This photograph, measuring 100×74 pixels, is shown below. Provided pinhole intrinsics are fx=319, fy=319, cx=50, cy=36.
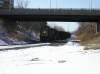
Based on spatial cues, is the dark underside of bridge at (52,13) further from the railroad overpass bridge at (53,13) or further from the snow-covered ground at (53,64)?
the snow-covered ground at (53,64)

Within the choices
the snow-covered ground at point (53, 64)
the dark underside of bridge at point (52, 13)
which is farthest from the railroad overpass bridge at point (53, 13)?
the snow-covered ground at point (53, 64)

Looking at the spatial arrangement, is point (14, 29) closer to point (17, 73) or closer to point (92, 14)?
point (92, 14)

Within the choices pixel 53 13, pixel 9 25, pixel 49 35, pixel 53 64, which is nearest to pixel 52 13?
pixel 53 13

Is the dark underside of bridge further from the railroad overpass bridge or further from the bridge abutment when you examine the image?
the bridge abutment

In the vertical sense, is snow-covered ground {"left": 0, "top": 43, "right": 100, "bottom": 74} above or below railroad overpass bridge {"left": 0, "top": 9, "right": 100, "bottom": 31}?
below

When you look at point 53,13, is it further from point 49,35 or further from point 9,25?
point 49,35

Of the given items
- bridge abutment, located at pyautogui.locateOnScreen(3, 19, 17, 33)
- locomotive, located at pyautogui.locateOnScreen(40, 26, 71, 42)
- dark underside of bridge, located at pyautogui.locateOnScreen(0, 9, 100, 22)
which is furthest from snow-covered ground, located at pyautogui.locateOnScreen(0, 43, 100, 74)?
locomotive, located at pyautogui.locateOnScreen(40, 26, 71, 42)

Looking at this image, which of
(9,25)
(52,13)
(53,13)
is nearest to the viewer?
(53,13)

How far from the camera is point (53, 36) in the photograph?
377 ft

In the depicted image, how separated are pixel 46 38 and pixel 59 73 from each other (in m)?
95.2

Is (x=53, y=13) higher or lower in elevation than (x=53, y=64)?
higher

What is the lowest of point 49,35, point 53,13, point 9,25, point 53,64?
point 49,35

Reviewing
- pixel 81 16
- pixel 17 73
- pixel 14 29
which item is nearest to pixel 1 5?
pixel 14 29

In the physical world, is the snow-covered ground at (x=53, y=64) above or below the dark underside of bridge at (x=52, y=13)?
below
